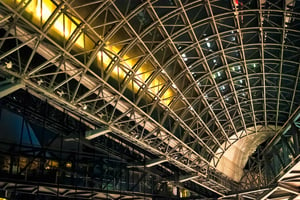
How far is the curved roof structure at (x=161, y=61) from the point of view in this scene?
20.8 m

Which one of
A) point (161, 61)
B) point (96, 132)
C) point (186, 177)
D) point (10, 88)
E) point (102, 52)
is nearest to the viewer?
point (10, 88)

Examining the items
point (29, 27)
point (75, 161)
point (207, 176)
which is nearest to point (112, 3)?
point (29, 27)

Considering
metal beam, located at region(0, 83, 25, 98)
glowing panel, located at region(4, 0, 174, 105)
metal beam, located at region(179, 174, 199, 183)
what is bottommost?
metal beam, located at region(179, 174, 199, 183)

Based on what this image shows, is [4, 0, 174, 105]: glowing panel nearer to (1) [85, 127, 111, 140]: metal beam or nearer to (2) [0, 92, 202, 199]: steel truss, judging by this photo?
(1) [85, 127, 111, 140]: metal beam

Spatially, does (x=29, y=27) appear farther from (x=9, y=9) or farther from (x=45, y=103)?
(x=45, y=103)

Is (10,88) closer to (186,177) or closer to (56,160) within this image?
(56,160)

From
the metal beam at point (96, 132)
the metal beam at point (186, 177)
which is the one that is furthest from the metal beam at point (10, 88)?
the metal beam at point (186, 177)

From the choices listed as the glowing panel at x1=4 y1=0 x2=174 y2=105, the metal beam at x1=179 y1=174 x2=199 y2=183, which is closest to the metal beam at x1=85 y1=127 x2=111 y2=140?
the glowing panel at x1=4 y1=0 x2=174 y2=105

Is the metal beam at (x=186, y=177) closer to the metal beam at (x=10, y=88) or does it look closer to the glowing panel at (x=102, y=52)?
the glowing panel at (x=102, y=52)

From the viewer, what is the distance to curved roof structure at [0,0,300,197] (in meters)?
20.8

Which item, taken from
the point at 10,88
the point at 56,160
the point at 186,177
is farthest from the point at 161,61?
the point at 186,177

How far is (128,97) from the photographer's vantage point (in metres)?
28.2

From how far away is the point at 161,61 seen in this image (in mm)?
28484

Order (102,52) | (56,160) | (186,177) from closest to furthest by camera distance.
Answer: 1. (102,52)
2. (56,160)
3. (186,177)
